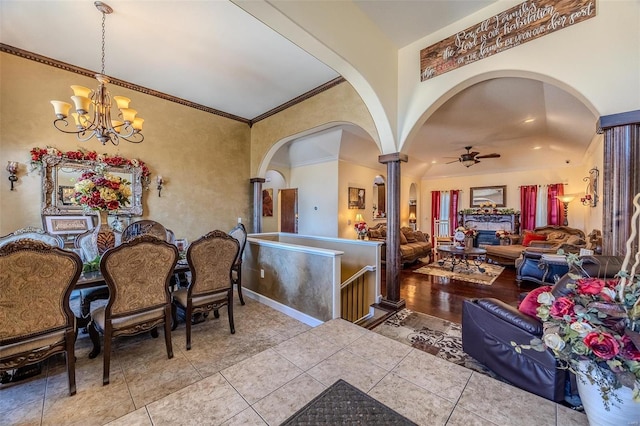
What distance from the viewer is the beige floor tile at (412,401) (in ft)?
4.08

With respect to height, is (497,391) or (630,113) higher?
(630,113)

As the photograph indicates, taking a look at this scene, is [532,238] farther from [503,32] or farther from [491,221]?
[503,32]

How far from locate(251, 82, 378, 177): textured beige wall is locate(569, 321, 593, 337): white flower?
3.14m

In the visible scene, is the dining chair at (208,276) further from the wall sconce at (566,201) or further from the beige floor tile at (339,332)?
the wall sconce at (566,201)

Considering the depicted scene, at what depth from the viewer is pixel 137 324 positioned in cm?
225

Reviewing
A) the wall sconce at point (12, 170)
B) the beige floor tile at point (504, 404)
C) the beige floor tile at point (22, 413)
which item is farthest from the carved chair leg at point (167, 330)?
the wall sconce at point (12, 170)

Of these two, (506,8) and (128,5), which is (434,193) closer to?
(506,8)

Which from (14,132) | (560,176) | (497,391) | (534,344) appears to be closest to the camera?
(534,344)

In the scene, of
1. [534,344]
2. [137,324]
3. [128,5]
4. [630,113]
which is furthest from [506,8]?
[137,324]

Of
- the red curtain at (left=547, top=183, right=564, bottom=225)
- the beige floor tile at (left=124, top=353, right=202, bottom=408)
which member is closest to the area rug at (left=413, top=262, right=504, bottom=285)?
the red curtain at (left=547, top=183, right=564, bottom=225)

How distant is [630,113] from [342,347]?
2989mm

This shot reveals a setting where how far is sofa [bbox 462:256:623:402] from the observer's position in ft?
5.91

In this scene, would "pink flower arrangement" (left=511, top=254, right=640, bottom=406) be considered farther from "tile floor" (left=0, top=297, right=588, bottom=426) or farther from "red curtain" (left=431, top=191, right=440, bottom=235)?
"red curtain" (left=431, top=191, right=440, bottom=235)

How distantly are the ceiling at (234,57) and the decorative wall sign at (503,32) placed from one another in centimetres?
25
